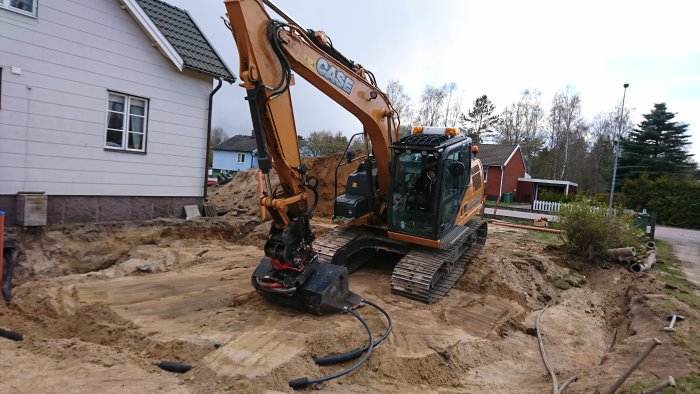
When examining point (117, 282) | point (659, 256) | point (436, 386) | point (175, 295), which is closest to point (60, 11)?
point (117, 282)

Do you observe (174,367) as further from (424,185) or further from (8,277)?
(424,185)

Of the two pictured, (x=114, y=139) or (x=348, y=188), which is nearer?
A: (x=348, y=188)

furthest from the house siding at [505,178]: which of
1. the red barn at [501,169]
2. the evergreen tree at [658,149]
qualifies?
the evergreen tree at [658,149]

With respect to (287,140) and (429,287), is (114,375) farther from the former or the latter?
(429,287)

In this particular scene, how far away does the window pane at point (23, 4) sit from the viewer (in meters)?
7.73

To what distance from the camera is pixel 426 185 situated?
739 cm

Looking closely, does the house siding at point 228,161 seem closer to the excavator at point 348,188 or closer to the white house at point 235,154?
the white house at point 235,154

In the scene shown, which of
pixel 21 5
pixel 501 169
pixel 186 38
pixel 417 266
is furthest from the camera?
pixel 501 169

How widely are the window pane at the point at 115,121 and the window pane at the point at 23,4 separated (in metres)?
2.20

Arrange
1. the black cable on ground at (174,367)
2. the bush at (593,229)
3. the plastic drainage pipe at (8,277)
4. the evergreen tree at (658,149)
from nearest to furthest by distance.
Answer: the black cable on ground at (174,367) → the plastic drainage pipe at (8,277) → the bush at (593,229) → the evergreen tree at (658,149)

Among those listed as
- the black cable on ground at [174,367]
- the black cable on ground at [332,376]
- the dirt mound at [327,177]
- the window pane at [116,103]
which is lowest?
the black cable on ground at [174,367]

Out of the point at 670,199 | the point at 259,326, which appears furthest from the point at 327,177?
the point at 670,199

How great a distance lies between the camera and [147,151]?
9.77m

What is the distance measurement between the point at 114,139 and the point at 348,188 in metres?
5.16
